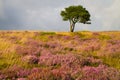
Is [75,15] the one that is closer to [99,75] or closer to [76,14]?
[76,14]

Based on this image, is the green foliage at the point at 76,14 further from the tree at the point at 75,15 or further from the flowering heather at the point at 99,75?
the flowering heather at the point at 99,75

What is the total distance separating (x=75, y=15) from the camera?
83875 millimetres

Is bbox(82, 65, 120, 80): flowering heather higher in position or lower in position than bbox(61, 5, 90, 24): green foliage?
lower

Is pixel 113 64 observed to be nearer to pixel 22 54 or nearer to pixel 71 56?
pixel 71 56

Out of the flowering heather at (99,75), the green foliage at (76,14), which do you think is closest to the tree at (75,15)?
the green foliage at (76,14)

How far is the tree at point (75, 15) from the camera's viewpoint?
3303 inches

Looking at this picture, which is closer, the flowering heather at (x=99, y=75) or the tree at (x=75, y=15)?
the flowering heather at (x=99, y=75)

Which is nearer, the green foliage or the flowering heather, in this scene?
the flowering heather

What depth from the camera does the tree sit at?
275 ft

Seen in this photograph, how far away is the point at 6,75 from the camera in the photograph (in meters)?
12.6

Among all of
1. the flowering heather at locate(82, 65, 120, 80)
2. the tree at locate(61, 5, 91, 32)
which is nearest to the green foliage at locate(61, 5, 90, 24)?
the tree at locate(61, 5, 91, 32)

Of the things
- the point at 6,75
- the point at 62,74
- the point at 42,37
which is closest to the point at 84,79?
the point at 62,74

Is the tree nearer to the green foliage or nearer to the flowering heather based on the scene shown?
the green foliage

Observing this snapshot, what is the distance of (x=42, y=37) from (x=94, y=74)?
32400 mm
